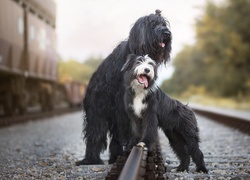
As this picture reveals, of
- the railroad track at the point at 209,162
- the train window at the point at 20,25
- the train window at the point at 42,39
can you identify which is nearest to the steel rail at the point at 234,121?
the railroad track at the point at 209,162

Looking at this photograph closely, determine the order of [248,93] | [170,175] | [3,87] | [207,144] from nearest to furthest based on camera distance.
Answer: [170,175] → [207,144] → [3,87] → [248,93]

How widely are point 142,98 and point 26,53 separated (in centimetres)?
1086

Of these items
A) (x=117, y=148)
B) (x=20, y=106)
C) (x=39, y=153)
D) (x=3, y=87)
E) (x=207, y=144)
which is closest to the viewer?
(x=117, y=148)

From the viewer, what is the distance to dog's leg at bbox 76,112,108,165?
5051 mm

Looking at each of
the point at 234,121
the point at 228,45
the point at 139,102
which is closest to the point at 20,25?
the point at 234,121

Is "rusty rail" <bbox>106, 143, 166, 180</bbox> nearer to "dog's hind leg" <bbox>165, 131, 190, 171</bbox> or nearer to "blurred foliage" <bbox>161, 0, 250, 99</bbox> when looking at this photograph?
"dog's hind leg" <bbox>165, 131, 190, 171</bbox>

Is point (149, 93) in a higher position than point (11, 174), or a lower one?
higher

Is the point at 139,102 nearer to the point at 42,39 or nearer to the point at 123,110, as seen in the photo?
the point at 123,110

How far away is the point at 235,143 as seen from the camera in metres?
8.53

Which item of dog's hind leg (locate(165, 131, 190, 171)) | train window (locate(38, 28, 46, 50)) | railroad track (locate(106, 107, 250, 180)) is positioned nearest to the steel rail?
railroad track (locate(106, 107, 250, 180))

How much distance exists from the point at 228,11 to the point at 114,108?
114 ft

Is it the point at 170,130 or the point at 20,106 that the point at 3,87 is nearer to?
the point at 20,106

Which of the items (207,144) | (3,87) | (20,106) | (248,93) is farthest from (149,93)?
(248,93)

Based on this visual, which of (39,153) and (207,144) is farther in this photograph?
(207,144)
